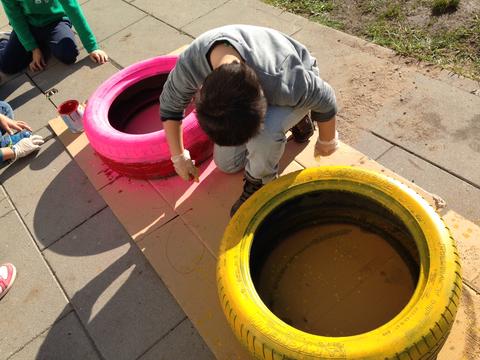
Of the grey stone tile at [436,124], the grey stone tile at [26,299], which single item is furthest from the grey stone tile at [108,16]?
the grey stone tile at [436,124]

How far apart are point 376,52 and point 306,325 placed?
2535mm

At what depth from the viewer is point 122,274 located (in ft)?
8.95

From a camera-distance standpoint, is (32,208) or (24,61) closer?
(32,208)

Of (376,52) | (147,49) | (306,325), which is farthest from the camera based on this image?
(147,49)

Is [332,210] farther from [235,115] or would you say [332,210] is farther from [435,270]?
[235,115]

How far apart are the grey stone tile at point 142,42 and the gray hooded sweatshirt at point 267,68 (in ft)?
7.31

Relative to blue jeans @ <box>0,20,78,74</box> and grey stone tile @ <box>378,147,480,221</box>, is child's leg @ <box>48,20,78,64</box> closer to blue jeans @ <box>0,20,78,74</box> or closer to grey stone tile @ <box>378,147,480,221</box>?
blue jeans @ <box>0,20,78,74</box>

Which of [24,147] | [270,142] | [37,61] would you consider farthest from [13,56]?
[270,142]

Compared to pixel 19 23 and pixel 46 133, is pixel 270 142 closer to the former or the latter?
pixel 46 133

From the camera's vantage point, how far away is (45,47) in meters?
4.82

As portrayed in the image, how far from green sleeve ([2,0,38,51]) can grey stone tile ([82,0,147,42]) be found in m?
0.69

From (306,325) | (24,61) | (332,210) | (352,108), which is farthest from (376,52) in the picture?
(24,61)

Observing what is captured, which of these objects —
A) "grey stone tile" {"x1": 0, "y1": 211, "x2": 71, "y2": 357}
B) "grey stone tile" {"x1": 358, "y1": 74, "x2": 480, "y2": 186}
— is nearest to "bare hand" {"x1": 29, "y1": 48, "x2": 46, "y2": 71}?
"grey stone tile" {"x1": 0, "y1": 211, "x2": 71, "y2": 357}

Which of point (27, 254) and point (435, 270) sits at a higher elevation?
point (435, 270)
